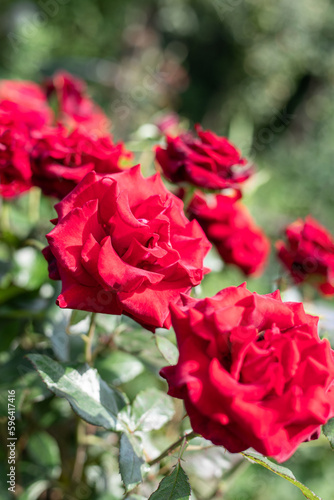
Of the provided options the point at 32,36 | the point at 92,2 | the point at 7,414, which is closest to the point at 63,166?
the point at 7,414

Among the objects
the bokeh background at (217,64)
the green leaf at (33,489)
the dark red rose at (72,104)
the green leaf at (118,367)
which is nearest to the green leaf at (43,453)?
the green leaf at (33,489)

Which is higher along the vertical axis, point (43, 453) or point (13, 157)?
point (13, 157)

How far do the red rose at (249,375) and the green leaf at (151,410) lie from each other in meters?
0.15

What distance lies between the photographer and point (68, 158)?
545 millimetres

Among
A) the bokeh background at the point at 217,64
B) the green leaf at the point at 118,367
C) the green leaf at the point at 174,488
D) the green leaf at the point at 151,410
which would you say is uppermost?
the green leaf at the point at 174,488

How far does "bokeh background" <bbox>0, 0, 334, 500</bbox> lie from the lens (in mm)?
3973

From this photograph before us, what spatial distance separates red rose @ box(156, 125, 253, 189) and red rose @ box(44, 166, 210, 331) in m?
0.15

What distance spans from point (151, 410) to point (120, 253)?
191 mm

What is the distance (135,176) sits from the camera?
0.42 meters

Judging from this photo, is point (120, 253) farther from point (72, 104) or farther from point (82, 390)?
point (72, 104)

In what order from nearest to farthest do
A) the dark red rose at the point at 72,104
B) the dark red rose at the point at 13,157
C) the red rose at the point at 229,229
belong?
the dark red rose at the point at 13,157, the red rose at the point at 229,229, the dark red rose at the point at 72,104

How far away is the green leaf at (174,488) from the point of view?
389 millimetres

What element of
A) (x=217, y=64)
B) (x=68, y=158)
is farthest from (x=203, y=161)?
(x=217, y=64)

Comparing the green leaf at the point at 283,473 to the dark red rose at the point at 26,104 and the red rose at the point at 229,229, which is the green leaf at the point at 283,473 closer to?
the red rose at the point at 229,229
